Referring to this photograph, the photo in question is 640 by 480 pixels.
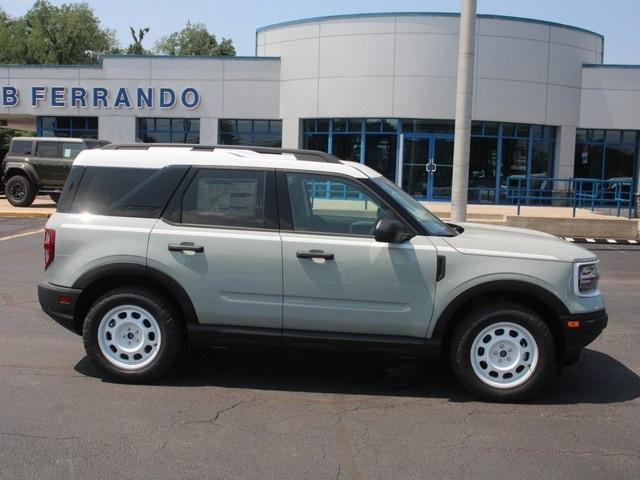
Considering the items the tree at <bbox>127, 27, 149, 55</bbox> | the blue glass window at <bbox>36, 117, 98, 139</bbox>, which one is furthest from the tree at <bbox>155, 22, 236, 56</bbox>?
the blue glass window at <bbox>36, 117, 98, 139</bbox>

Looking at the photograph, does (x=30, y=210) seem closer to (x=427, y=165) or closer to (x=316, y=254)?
(x=427, y=165)

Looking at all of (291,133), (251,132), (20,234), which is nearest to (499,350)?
(20,234)

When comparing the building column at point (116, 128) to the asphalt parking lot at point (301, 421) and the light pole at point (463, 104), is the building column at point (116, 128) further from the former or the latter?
the asphalt parking lot at point (301, 421)

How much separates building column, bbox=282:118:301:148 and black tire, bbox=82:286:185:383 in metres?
19.6

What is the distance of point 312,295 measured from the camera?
4996mm

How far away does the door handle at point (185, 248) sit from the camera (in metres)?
5.05

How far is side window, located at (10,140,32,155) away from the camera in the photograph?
20.2m

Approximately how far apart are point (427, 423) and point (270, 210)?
1922mm

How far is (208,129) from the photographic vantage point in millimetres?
25438

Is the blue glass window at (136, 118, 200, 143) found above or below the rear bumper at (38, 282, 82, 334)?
above

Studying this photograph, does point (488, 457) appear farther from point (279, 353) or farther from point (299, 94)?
point (299, 94)

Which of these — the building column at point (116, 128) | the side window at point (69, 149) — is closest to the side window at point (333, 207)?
the side window at point (69, 149)

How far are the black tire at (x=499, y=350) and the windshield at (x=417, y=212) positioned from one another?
69 cm

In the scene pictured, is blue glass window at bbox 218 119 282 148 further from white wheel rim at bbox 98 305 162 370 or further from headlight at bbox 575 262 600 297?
headlight at bbox 575 262 600 297
